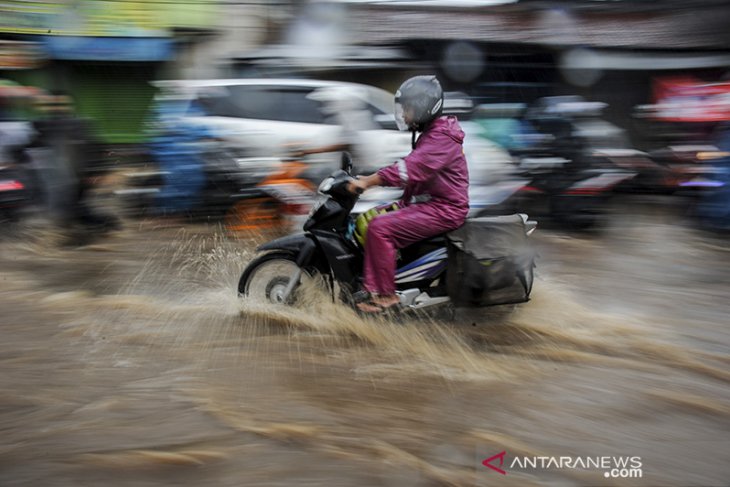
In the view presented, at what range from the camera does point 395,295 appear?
17.2 feet

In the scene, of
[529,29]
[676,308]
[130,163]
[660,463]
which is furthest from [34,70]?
[660,463]

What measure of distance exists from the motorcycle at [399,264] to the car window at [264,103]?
4.01 metres

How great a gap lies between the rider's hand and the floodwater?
2.80 ft

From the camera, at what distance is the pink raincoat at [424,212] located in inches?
200

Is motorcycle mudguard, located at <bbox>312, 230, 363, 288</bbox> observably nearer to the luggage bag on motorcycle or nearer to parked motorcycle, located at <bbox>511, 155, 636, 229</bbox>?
the luggage bag on motorcycle

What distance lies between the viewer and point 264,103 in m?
9.45

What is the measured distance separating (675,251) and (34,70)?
13.2 meters

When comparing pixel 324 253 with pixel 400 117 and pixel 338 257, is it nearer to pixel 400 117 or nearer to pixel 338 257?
pixel 338 257

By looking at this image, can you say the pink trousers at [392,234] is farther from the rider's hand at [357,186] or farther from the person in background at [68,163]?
the person in background at [68,163]

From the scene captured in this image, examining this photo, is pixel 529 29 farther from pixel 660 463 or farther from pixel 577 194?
pixel 660 463

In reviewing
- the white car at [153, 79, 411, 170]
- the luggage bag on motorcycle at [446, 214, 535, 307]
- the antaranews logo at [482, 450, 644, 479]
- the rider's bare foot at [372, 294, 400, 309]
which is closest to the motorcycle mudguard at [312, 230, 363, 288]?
the rider's bare foot at [372, 294, 400, 309]

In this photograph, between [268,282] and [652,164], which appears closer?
[268,282]

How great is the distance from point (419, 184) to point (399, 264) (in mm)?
567

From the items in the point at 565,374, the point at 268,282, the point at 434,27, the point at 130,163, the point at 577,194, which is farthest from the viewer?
the point at 434,27
